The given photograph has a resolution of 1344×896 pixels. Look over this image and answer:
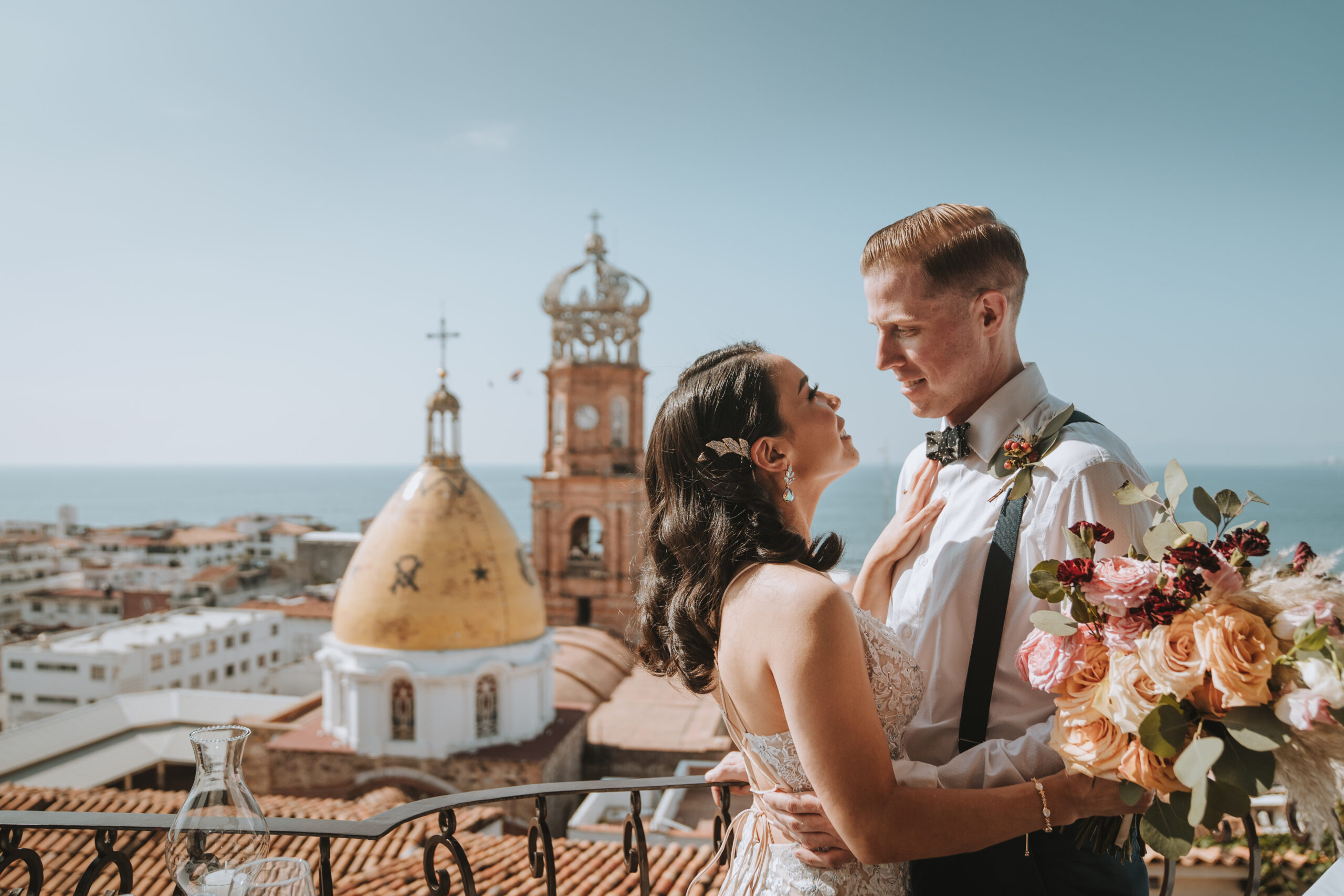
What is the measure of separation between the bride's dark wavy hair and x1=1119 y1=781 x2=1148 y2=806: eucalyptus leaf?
0.83 metres

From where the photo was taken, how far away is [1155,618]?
1682mm

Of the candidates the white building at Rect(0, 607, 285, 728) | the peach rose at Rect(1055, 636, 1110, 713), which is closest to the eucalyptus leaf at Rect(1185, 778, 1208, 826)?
the peach rose at Rect(1055, 636, 1110, 713)

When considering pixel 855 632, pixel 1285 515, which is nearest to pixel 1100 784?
pixel 855 632

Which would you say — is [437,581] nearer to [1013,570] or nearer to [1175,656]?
[1013,570]

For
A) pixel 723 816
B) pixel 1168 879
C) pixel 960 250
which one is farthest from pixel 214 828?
pixel 1168 879

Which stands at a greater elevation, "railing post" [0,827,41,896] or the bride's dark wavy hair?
the bride's dark wavy hair

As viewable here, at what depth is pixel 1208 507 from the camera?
6.21ft

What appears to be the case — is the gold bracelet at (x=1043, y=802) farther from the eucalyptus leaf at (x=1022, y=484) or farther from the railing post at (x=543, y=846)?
the railing post at (x=543, y=846)

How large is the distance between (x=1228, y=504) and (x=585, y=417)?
25.4m

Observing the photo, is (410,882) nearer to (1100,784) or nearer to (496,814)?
(496,814)

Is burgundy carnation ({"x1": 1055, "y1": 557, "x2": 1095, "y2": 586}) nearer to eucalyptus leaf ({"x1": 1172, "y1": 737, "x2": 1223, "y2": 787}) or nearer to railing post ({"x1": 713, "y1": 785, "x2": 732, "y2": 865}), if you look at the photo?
eucalyptus leaf ({"x1": 1172, "y1": 737, "x2": 1223, "y2": 787})

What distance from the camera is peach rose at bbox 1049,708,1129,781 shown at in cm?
172

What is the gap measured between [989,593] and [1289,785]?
75 cm

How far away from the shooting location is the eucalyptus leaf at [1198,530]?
1.78m
